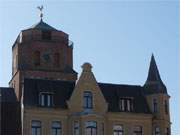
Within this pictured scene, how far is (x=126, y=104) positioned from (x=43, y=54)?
576 inches

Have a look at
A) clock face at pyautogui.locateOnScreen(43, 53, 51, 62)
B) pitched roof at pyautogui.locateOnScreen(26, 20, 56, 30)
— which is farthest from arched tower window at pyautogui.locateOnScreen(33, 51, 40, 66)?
pitched roof at pyautogui.locateOnScreen(26, 20, 56, 30)

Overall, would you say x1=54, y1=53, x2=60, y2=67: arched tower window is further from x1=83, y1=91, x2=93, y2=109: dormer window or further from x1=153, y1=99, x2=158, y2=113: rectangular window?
x1=153, y1=99, x2=158, y2=113: rectangular window

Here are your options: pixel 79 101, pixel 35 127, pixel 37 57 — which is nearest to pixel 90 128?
pixel 79 101

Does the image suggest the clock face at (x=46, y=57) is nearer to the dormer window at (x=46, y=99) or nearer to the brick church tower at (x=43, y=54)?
the brick church tower at (x=43, y=54)

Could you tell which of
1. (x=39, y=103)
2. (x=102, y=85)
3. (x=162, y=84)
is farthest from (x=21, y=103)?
(x=162, y=84)

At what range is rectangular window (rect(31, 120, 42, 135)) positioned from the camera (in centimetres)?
9244

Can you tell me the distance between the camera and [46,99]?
311 ft

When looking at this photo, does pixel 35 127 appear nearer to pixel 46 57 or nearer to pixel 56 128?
pixel 56 128

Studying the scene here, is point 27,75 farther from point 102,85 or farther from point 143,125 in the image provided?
point 143,125

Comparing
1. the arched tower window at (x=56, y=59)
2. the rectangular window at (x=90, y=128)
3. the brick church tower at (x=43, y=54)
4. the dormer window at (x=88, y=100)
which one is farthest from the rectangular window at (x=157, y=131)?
the arched tower window at (x=56, y=59)

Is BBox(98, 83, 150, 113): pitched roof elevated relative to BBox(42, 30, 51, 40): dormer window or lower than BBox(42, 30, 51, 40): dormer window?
lower

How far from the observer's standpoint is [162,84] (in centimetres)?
10012

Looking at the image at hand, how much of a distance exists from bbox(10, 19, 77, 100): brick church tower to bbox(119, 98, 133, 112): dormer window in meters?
8.90

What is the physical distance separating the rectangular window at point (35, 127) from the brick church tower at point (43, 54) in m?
11.3
